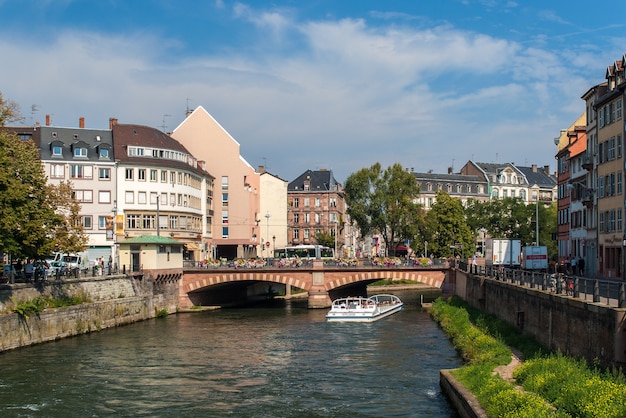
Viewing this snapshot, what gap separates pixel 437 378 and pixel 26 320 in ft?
81.4

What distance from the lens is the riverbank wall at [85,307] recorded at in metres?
44.7

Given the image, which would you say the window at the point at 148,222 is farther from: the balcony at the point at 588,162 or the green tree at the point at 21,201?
the balcony at the point at 588,162

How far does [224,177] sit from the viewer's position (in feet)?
342

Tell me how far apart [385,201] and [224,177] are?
25379 mm

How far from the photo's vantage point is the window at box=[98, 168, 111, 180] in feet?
275

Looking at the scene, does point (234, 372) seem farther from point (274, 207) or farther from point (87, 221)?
point (274, 207)

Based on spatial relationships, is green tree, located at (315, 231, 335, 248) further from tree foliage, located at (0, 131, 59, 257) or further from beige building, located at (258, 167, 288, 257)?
tree foliage, located at (0, 131, 59, 257)

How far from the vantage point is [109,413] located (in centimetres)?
2919

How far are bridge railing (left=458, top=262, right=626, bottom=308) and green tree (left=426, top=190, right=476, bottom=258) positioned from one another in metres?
54.8

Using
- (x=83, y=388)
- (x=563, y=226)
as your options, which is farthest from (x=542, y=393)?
(x=563, y=226)

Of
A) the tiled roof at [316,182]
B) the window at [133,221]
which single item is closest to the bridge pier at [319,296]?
the window at [133,221]

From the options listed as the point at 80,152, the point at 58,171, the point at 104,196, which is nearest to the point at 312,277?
the point at 104,196

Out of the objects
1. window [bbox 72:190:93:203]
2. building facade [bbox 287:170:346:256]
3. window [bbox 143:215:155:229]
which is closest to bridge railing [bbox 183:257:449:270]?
window [bbox 143:215:155:229]

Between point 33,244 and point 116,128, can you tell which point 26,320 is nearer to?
point 33,244
